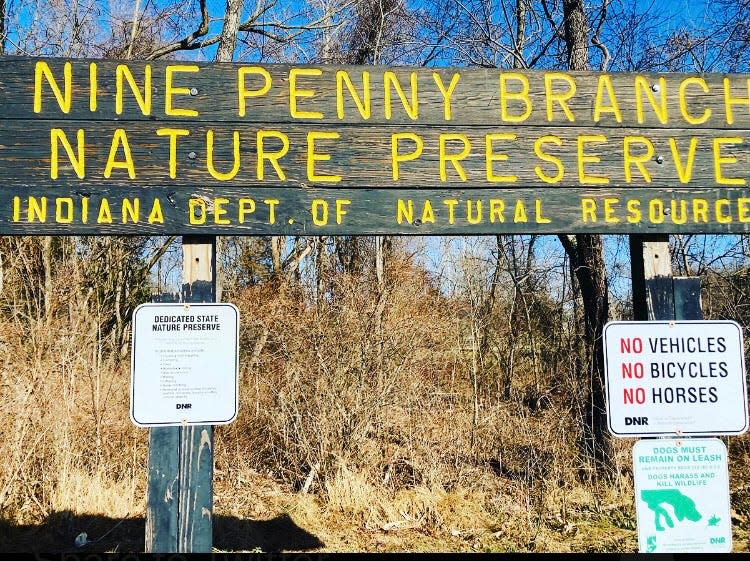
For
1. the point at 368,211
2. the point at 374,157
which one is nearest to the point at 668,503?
the point at 368,211

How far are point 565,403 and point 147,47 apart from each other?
39.1ft

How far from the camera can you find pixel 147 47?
1349 centimetres

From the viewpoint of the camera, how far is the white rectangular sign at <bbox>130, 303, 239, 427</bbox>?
3.05 metres

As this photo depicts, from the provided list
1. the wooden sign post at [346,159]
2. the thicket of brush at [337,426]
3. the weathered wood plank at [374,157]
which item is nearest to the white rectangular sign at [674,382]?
the wooden sign post at [346,159]

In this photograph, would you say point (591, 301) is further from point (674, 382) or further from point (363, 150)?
point (363, 150)

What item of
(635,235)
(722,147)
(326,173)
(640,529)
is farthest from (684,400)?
(326,173)

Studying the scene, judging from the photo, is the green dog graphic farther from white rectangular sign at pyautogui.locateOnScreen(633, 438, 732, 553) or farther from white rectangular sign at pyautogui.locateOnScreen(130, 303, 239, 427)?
white rectangular sign at pyautogui.locateOnScreen(130, 303, 239, 427)

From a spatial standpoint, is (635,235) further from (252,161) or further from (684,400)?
(252,161)

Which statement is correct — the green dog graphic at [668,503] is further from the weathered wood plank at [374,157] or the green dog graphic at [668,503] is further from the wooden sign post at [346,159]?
the weathered wood plank at [374,157]

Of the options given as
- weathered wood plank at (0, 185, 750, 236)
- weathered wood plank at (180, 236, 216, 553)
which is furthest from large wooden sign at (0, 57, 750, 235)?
weathered wood plank at (180, 236, 216, 553)

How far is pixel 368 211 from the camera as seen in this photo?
3.23 meters

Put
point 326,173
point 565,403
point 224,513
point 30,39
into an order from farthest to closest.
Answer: point 30,39
point 565,403
point 224,513
point 326,173

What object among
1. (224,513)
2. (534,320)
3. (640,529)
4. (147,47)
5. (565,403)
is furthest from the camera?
(147,47)

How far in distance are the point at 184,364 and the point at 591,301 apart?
6293 millimetres
